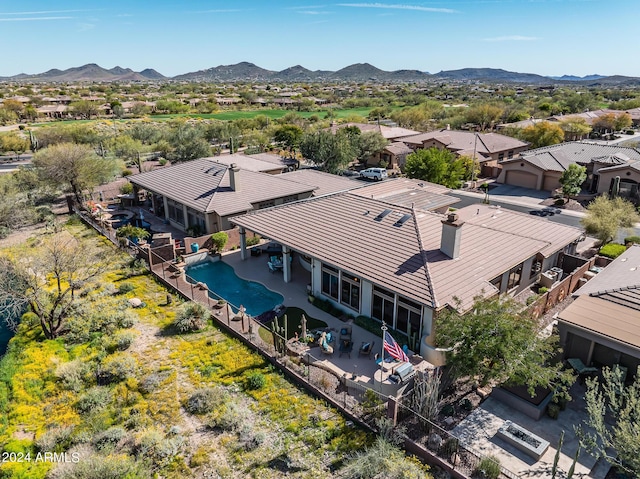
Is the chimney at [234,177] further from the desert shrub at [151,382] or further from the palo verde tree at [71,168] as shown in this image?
the desert shrub at [151,382]

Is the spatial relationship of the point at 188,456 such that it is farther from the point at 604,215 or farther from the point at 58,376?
the point at 604,215

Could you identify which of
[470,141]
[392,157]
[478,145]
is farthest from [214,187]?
[470,141]

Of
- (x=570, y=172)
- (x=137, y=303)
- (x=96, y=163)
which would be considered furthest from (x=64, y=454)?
(x=570, y=172)

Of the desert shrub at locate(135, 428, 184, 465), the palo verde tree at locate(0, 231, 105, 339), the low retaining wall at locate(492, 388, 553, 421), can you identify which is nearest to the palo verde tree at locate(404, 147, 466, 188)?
the low retaining wall at locate(492, 388, 553, 421)

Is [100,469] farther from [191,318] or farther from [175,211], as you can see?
[175,211]

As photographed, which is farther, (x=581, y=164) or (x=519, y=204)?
(x=581, y=164)

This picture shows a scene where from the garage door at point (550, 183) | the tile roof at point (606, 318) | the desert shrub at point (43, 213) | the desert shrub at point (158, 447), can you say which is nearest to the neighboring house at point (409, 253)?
the tile roof at point (606, 318)
